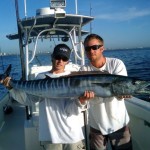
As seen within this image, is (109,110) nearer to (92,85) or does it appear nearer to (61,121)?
(92,85)

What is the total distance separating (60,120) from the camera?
291 cm

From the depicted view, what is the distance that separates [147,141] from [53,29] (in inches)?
130

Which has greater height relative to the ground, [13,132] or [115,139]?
[115,139]

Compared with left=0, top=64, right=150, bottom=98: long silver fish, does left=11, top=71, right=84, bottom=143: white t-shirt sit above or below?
below

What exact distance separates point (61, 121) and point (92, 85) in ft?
1.72

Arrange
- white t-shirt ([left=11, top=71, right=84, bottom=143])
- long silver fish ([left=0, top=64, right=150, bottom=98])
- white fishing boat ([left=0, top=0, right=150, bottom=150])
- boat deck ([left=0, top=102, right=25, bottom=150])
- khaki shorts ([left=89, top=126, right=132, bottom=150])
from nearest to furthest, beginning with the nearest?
long silver fish ([left=0, top=64, right=150, bottom=98]), white t-shirt ([left=11, top=71, right=84, bottom=143]), khaki shorts ([left=89, top=126, right=132, bottom=150]), white fishing boat ([left=0, top=0, right=150, bottom=150]), boat deck ([left=0, top=102, right=25, bottom=150])

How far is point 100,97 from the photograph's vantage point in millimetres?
2928

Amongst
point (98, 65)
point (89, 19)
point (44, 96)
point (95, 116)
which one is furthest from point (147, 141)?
point (89, 19)

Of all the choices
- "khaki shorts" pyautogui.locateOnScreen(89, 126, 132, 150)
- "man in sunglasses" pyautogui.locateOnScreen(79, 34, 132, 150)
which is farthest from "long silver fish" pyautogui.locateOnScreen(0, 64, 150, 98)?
"khaki shorts" pyautogui.locateOnScreen(89, 126, 132, 150)

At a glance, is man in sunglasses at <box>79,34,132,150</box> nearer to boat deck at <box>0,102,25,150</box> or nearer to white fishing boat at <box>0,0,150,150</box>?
white fishing boat at <box>0,0,150,150</box>

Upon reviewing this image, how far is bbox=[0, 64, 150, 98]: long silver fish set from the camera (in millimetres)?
2766

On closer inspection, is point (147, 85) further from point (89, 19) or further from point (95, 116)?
point (89, 19)

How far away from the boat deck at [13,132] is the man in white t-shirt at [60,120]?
2.43 m

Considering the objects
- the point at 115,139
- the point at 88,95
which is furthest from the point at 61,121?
the point at 115,139
